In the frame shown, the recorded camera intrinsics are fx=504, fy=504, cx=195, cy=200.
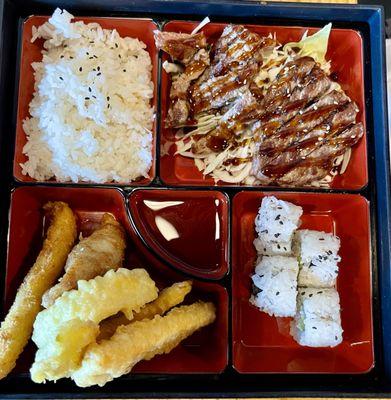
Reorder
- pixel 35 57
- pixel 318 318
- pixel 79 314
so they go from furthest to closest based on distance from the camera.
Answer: pixel 35 57 < pixel 318 318 < pixel 79 314

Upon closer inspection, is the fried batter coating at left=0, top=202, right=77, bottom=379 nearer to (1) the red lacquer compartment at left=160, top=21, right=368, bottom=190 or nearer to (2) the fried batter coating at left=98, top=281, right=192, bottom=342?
(2) the fried batter coating at left=98, top=281, right=192, bottom=342

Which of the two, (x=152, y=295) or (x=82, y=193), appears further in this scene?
(x=82, y=193)

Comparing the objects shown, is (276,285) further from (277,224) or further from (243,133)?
(243,133)

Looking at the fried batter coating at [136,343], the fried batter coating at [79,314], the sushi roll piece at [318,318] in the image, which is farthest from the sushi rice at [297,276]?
the fried batter coating at [79,314]

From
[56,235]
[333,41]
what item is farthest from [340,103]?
[56,235]

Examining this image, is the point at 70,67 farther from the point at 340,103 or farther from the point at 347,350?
the point at 347,350

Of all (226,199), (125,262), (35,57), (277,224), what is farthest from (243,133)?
(35,57)
